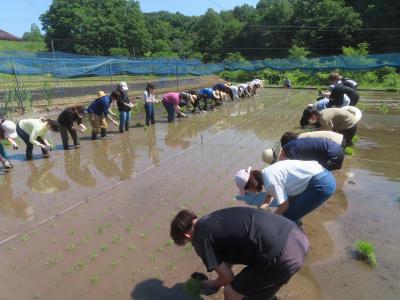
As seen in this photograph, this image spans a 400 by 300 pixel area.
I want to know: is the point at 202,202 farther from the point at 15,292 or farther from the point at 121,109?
the point at 121,109

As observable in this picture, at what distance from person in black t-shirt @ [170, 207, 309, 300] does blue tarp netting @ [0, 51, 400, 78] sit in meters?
14.3

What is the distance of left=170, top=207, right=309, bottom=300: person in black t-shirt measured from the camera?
2.61m

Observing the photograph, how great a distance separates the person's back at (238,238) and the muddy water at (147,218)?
1.18 metres

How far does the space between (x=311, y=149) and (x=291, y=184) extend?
1.25 m

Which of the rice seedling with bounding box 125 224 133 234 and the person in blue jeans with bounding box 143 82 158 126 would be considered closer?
the rice seedling with bounding box 125 224 133 234

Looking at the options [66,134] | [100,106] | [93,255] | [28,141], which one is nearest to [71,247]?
[93,255]

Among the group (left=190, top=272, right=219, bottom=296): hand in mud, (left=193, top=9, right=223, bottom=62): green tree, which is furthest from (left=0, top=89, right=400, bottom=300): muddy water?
(left=193, top=9, right=223, bottom=62): green tree

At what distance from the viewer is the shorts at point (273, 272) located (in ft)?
8.84

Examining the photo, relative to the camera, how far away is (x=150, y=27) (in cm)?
7519

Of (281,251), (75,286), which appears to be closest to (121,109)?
(75,286)

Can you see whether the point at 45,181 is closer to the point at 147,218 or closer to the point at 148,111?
the point at 147,218

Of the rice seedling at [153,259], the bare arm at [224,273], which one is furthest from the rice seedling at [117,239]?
the bare arm at [224,273]

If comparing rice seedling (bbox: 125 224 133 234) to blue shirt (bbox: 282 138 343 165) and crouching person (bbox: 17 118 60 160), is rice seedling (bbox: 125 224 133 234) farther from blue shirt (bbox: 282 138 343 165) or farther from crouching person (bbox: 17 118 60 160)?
crouching person (bbox: 17 118 60 160)

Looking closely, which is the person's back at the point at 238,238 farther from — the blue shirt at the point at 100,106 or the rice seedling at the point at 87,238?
the blue shirt at the point at 100,106
